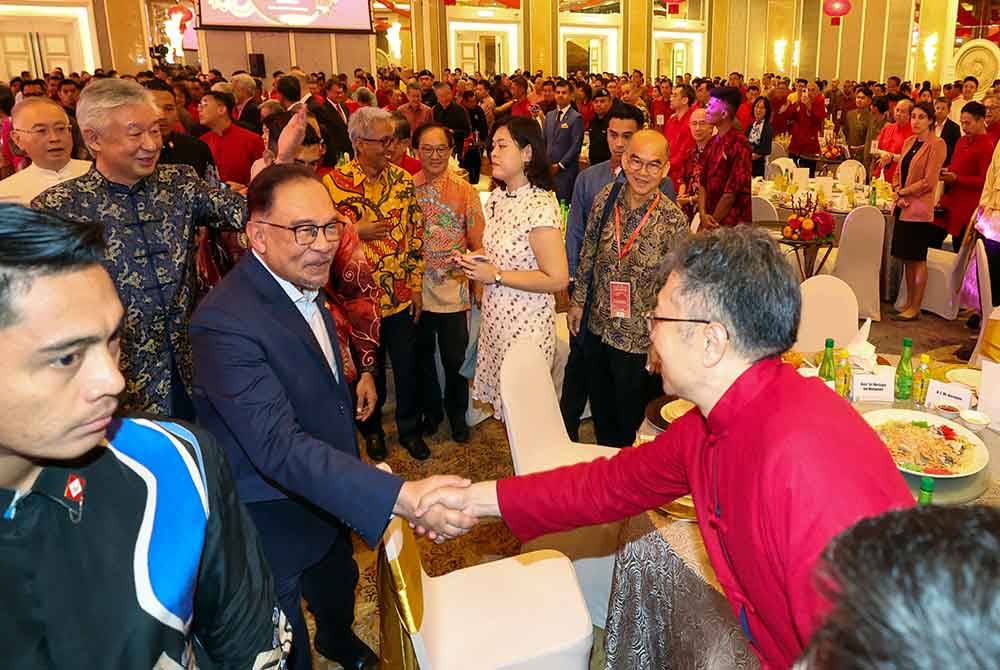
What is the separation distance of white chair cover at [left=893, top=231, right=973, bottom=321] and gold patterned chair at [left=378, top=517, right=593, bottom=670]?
15.8 ft

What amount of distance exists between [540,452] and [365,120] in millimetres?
1822

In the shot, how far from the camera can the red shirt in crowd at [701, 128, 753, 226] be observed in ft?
16.6

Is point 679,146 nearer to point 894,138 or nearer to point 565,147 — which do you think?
point 565,147

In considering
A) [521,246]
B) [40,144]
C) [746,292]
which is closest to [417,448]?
[521,246]

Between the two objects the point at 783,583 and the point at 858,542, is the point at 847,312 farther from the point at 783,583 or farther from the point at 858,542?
the point at 858,542

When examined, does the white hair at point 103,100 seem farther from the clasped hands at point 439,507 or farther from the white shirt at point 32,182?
the clasped hands at point 439,507

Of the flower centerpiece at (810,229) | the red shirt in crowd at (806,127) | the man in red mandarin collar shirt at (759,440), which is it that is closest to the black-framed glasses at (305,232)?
the man in red mandarin collar shirt at (759,440)

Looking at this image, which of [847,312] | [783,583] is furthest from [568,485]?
[847,312]

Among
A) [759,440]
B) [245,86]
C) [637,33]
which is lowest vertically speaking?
[759,440]

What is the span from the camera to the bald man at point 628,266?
314 centimetres

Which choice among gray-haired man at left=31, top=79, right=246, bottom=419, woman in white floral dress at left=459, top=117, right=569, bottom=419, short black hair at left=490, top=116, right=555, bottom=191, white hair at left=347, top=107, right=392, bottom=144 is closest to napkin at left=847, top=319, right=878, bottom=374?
woman in white floral dress at left=459, top=117, right=569, bottom=419

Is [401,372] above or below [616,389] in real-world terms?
below

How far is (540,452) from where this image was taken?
2859 millimetres

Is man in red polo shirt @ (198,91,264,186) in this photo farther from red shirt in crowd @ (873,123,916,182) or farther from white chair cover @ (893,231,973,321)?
red shirt in crowd @ (873,123,916,182)
